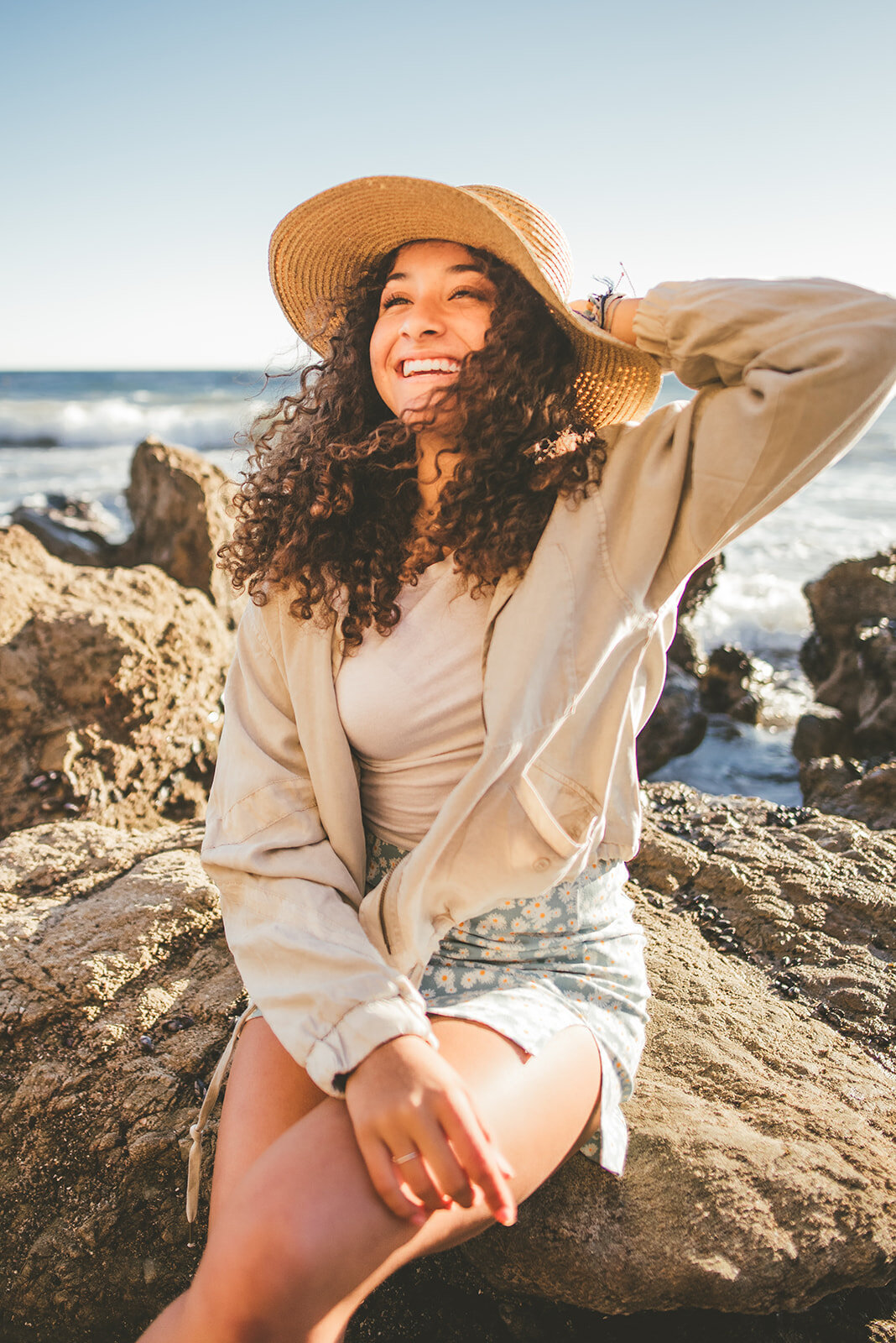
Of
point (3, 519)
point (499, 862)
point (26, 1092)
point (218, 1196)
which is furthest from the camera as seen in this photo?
point (3, 519)

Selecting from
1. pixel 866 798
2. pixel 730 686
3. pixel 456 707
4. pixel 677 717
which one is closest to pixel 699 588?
pixel 730 686

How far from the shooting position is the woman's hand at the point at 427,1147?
4.33ft

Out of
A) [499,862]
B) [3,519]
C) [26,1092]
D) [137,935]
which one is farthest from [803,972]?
[3,519]

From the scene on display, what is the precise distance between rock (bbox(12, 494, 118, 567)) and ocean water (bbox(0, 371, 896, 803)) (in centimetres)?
48

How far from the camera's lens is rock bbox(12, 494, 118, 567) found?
899 centimetres

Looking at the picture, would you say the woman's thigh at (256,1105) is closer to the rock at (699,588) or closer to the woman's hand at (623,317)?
the woman's hand at (623,317)

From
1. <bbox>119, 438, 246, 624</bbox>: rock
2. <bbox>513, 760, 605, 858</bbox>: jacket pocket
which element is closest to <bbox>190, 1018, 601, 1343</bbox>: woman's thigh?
<bbox>513, 760, 605, 858</bbox>: jacket pocket

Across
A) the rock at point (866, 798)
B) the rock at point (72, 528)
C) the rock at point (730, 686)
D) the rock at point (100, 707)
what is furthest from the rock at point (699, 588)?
the rock at point (72, 528)

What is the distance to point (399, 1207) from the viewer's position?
1.33 meters

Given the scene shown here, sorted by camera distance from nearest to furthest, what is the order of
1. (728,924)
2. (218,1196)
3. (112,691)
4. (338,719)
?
(218,1196) < (338,719) < (728,924) < (112,691)

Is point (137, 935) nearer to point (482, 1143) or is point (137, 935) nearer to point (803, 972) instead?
point (482, 1143)

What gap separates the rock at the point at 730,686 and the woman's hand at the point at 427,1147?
654 centimetres

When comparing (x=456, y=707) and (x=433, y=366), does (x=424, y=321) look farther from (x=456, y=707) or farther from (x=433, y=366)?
(x=456, y=707)

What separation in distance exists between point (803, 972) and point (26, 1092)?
6.98 feet
